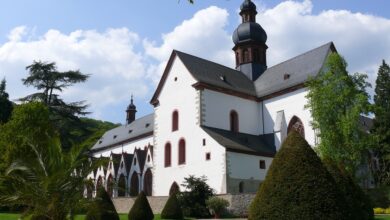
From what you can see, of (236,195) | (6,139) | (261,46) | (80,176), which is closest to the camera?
(80,176)

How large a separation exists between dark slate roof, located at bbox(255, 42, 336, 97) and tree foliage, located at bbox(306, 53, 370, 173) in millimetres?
6054

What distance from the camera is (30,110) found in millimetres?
37188

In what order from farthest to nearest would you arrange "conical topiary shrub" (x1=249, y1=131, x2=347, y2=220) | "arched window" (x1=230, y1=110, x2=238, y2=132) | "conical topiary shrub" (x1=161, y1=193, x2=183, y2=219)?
"arched window" (x1=230, y1=110, x2=238, y2=132), "conical topiary shrub" (x1=161, y1=193, x2=183, y2=219), "conical topiary shrub" (x1=249, y1=131, x2=347, y2=220)

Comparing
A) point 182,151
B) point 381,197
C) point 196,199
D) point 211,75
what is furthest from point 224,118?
point 381,197

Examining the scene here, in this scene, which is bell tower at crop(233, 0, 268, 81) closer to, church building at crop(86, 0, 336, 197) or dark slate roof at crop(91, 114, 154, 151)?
A: church building at crop(86, 0, 336, 197)

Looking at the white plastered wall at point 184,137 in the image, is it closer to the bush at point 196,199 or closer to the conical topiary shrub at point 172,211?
the bush at point 196,199

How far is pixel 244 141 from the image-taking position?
39281mm

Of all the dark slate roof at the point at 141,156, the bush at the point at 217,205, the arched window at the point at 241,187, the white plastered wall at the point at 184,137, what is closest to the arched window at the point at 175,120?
the white plastered wall at the point at 184,137

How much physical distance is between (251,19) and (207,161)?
73.0 ft

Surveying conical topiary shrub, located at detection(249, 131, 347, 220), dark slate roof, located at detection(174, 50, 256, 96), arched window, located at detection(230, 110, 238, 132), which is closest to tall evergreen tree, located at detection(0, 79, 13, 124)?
dark slate roof, located at detection(174, 50, 256, 96)

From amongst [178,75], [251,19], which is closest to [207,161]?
[178,75]

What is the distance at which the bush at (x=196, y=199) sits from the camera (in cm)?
3042

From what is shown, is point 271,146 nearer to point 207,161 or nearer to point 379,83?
point 207,161

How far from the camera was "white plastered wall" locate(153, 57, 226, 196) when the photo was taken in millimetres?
36000
